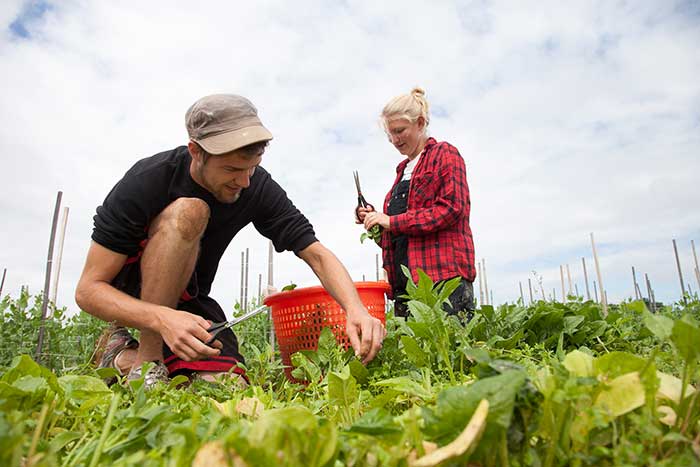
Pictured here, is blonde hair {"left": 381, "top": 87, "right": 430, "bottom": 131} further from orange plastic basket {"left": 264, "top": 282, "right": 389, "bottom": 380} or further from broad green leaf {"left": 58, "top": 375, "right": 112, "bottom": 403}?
broad green leaf {"left": 58, "top": 375, "right": 112, "bottom": 403}

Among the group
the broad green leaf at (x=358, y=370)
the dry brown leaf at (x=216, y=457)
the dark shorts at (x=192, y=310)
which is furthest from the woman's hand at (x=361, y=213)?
the dry brown leaf at (x=216, y=457)

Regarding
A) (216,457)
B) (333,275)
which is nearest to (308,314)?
(333,275)

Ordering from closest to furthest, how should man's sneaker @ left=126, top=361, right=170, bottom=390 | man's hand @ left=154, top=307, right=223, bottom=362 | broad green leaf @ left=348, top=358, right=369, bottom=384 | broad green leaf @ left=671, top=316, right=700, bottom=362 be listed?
broad green leaf @ left=671, top=316, right=700, bottom=362, broad green leaf @ left=348, top=358, right=369, bottom=384, man's hand @ left=154, top=307, right=223, bottom=362, man's sneaker @ left=126, top=361, right=170, bottom=390

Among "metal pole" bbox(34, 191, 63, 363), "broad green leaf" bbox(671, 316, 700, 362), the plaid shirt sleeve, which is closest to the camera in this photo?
"broad green leaf" bbox(671, 316, 700, 362)

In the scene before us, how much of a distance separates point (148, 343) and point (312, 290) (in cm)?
60

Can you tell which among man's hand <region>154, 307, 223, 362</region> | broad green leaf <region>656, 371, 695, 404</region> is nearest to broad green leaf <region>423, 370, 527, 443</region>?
broad green leaf <region>656, 371, 695, 404</region>

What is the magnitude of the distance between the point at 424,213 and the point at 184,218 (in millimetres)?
1066

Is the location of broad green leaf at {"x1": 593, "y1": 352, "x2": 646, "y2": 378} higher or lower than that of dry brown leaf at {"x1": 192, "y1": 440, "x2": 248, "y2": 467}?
higher

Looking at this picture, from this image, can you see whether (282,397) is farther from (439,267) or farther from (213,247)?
(439,267)

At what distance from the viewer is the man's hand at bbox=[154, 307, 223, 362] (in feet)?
4.78

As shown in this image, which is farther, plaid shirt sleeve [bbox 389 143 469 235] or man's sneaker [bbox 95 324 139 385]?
plaid shirt sleeve [bbox 389 143 469 235]

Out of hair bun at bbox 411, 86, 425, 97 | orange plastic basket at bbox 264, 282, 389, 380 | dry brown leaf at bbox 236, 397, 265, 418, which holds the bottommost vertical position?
dry brown leaf at bbox 236, 397, 265, 418

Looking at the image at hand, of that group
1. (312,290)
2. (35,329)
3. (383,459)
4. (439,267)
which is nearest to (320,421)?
(383,459)

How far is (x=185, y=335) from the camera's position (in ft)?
4.81
